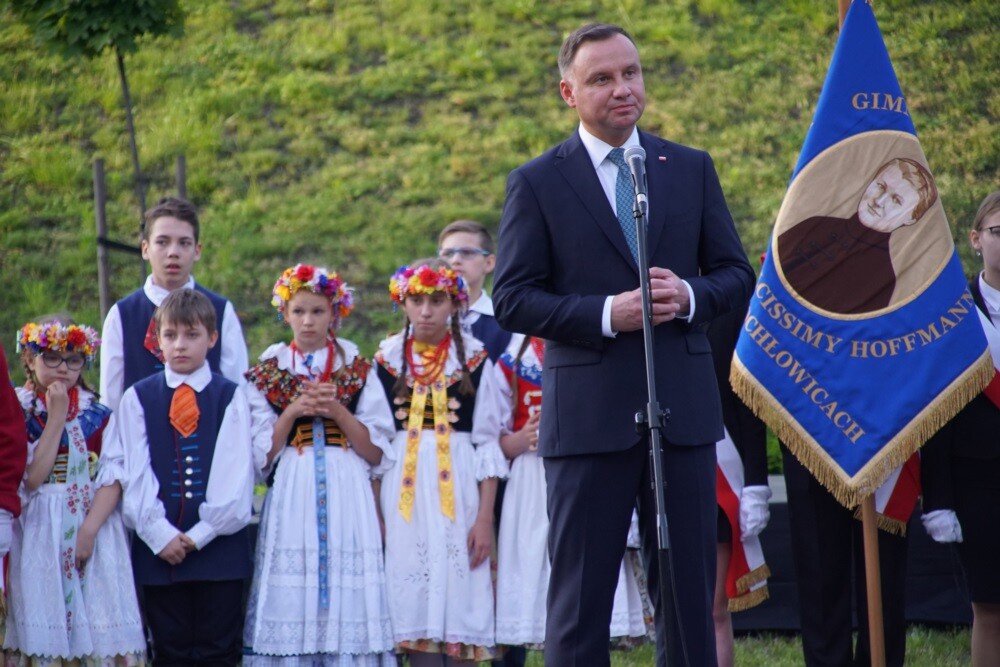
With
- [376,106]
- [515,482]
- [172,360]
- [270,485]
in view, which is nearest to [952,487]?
[515,482]

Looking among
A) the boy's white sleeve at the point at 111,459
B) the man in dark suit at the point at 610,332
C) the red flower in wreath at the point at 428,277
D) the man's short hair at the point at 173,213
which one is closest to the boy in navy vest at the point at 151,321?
the man's short hair at the point at 173,213

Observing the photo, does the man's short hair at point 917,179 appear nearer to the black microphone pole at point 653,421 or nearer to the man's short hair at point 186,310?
the black microphone pole at point 653,421

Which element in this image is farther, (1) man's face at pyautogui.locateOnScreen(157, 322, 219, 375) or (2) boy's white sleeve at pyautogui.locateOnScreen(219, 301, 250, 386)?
(2) boy's white sleeve at pyautogui.locateOnScreen(219, 301, 250, 386)

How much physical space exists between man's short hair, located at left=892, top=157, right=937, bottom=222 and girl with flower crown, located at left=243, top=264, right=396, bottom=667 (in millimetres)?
2211

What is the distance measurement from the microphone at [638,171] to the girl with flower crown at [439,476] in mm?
2229

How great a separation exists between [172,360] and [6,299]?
19.2 feet

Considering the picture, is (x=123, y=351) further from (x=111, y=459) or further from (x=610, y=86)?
(x=610, y=86)

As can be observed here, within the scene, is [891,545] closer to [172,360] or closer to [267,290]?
[172,360]

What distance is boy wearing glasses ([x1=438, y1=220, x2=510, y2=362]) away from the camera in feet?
19.4

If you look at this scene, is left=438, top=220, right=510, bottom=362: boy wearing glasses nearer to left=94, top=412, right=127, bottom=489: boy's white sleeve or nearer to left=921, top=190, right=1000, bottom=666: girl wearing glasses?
left=94, top=412, right=127, bottom=489: boy's white sleeve

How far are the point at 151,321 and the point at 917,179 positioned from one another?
3225mm

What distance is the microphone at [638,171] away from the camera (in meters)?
3.09

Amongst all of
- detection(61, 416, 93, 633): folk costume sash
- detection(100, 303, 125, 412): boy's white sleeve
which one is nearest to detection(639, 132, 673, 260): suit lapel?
detection(61, 416, 93, 633): folk costume sash

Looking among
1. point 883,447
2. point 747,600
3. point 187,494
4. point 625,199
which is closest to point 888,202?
point 883,447
